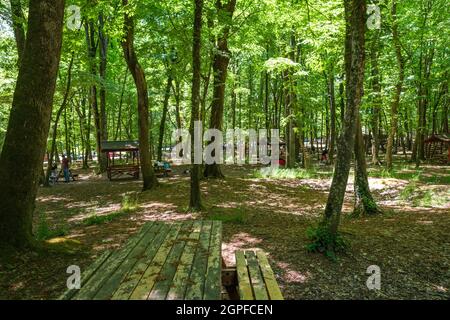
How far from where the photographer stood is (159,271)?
3.06m

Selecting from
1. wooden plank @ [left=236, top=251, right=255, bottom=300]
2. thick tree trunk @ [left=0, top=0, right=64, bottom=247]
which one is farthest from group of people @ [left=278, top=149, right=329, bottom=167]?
wooden plank @ [left=236, top=251, right=255, bottom=300]

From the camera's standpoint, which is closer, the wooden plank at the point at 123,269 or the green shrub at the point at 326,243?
the wooden plank at the point at 123,269

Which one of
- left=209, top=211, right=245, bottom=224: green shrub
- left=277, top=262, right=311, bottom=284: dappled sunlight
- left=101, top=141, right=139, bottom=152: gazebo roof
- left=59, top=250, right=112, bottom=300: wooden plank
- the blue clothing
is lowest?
left=277, top=262, right=311, bottom=284: dappled sunlight

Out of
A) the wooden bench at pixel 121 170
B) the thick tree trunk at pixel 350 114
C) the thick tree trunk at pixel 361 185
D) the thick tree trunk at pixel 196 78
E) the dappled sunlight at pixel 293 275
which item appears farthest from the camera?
the wooden bench at pixel 121 170

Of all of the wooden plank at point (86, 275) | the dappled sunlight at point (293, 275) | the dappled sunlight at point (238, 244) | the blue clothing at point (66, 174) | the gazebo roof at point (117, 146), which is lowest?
the dappled sunlight at point (293, 275)

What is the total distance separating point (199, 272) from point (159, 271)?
1.17 ft

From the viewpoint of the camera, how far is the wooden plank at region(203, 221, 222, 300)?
2.56 metres

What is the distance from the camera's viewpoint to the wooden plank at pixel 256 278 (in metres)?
3.06

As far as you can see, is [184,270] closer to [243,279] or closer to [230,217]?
[243,279]

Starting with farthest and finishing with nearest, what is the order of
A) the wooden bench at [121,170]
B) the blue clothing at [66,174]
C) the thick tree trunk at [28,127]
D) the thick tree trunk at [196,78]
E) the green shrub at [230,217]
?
the blue clothing at [66,174] < the wooden bench at [121,170] < the thick tree trunk at [196,78] < the green shrub at [230,217] < the thick tree trunk at [28,127]

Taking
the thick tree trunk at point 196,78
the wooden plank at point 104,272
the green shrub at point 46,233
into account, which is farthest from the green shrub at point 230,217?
the wooden plank at point 104,272

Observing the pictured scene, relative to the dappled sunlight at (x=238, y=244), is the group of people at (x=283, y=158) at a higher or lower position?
higher

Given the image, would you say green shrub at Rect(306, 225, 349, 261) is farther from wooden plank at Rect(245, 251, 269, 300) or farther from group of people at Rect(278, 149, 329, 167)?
group of people at Rect(278, 149, 329, 167)

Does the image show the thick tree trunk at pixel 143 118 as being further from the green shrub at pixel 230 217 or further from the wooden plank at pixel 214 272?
the wooden plank at pixel 214 272
